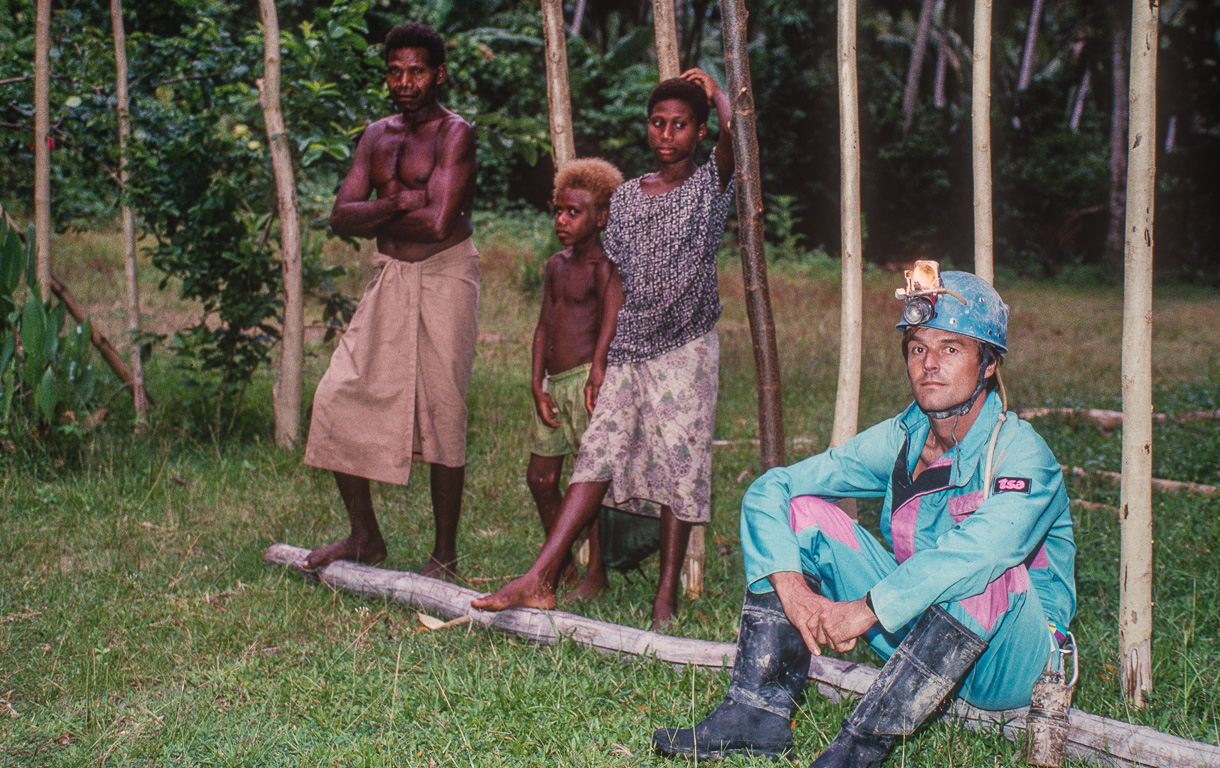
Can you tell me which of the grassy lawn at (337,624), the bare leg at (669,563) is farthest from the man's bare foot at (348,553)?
the bare leg at (669,563)

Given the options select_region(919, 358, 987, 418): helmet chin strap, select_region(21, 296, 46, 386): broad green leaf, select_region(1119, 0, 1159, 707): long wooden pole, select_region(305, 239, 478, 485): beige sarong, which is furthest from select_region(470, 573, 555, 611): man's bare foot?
select_region(21, 296, 46, 386): broad green leaf

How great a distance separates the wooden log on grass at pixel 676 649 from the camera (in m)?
2.46

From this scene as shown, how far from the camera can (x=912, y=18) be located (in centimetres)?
2758

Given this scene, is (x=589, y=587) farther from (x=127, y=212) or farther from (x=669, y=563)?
(x=127, y=212)

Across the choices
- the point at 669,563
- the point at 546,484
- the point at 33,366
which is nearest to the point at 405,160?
the point at 546,484

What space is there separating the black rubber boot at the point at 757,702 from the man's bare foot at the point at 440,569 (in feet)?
5.32

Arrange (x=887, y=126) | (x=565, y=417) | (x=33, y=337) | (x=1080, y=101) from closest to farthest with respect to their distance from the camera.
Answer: (x=565, y=417), (x=33, y=337), (x=887, y=126), (x=1080, y=101)

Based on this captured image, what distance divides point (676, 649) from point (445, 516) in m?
1.35

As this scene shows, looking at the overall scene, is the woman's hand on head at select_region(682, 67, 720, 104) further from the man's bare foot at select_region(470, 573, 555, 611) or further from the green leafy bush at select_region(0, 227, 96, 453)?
the green leafy bush at select_region(0, 227, 96, 453)

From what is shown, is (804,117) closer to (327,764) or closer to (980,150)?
(980,150)

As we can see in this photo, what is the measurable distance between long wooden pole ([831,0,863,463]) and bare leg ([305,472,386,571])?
6.44 feet

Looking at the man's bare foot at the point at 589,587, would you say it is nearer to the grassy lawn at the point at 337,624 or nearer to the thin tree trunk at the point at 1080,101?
the grassy lawn at the point at 337,624

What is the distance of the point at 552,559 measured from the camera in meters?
3.44

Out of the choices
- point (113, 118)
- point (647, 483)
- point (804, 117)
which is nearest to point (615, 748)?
point (647, 483)
